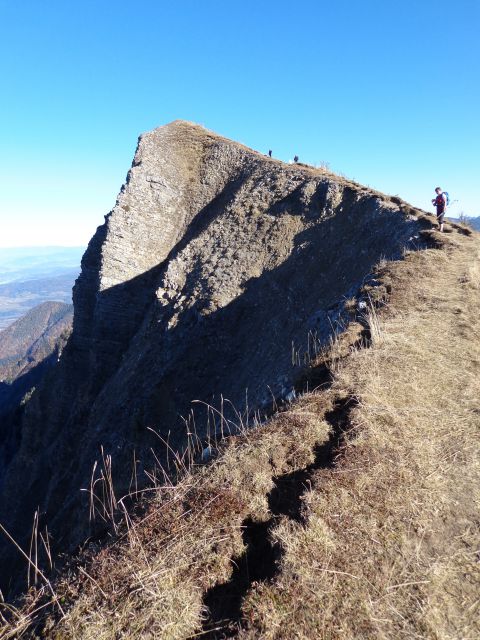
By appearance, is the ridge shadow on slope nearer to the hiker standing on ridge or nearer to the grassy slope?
the hiker standing on ridge

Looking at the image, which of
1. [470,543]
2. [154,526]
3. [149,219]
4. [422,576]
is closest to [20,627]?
[154,526]

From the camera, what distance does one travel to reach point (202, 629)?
3590mm

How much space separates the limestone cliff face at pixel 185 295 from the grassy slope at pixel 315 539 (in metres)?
6.62

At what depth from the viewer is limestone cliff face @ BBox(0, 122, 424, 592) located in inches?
805

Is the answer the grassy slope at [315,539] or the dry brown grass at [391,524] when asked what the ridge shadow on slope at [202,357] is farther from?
the grassy slope at [315,539]

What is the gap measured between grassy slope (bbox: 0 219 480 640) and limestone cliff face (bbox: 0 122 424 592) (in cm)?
662

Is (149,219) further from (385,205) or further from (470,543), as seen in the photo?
(470,543)

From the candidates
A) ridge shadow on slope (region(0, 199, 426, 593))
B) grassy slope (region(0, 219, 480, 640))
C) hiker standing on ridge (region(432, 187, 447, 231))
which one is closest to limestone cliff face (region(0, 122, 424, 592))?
ridge shadow on slope (region(0, 199, 426, 593))

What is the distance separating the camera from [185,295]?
26.5 metres

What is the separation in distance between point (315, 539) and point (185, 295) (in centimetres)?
2313

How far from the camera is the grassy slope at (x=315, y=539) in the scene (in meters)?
3.56

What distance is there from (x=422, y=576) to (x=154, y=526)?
294 cm

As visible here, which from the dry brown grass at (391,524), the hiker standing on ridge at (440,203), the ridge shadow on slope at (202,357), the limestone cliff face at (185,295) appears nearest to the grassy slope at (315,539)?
the dry brown grass at (391,524)

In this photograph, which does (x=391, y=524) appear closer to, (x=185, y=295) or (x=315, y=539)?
(x=315, y=539)
